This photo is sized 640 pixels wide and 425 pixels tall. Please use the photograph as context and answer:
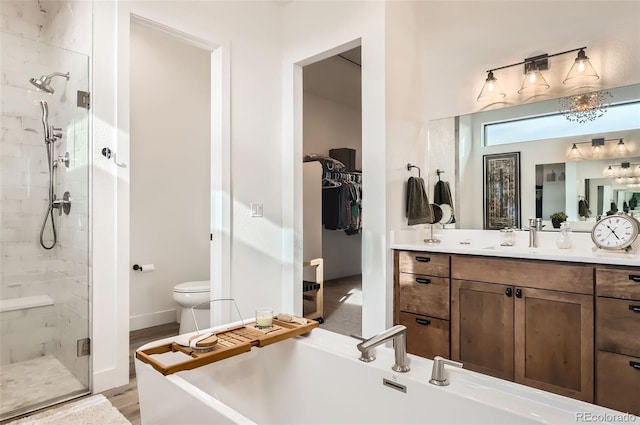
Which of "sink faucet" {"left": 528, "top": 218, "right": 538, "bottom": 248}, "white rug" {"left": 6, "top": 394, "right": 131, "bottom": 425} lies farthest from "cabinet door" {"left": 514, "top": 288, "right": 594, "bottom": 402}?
"white rug" {"left": 6, "top": 394, "right": 131, "bottom": 425}

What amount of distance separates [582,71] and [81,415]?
142 inches

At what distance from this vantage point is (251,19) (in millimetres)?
3199

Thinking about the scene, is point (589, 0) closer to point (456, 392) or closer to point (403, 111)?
point (403, 111)

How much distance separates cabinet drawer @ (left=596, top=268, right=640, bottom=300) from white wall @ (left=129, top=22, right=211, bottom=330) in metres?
3.42

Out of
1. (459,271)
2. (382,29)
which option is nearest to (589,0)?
(382,29)

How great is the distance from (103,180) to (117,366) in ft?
3.81

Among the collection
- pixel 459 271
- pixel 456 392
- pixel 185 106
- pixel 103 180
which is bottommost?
pixel 456 392

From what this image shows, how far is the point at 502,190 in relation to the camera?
2736 millimetres

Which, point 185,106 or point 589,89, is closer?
point 589,89

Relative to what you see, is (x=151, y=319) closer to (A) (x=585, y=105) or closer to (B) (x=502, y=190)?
(B) (x=502, y=190)

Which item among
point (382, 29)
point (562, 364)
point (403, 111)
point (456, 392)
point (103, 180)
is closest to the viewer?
point (456, 392)

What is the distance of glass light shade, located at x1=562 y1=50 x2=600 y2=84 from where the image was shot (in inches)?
94.1

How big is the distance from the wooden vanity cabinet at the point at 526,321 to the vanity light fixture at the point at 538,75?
1293 millimetres

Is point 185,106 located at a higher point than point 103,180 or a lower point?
higher
